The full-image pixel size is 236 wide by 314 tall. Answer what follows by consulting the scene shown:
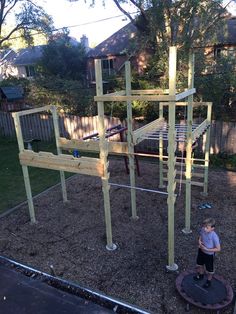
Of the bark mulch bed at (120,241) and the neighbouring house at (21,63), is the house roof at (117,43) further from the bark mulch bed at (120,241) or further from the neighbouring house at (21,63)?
the bark mulch bed at (120,241)

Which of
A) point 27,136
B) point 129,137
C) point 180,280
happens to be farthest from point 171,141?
point 27,136

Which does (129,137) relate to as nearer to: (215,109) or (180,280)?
(180,280)

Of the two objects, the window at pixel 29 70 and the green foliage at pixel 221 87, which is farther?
the window at pixel 29 70

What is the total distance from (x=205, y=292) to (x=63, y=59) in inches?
1062

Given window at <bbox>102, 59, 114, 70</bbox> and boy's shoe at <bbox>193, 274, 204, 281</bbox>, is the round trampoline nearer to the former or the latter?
boy's shoe at <bbox>193, 274, 204, 281</bbox>

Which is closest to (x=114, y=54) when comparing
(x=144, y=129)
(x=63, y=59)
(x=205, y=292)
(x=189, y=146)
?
(x=63, y=59)

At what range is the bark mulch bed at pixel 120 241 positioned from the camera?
4566mm

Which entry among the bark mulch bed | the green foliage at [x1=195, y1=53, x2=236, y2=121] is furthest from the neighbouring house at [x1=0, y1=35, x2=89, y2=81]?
the bark mulch bed

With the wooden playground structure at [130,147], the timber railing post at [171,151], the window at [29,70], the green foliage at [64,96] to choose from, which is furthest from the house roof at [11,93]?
the window at [29,70]

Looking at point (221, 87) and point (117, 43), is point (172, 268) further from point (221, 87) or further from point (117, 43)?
point (117, 43)

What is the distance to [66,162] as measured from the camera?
225 inches

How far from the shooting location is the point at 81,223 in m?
6.59

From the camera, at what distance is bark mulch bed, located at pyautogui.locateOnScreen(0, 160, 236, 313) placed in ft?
15.0

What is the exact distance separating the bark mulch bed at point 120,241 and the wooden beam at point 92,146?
5.37 feet
